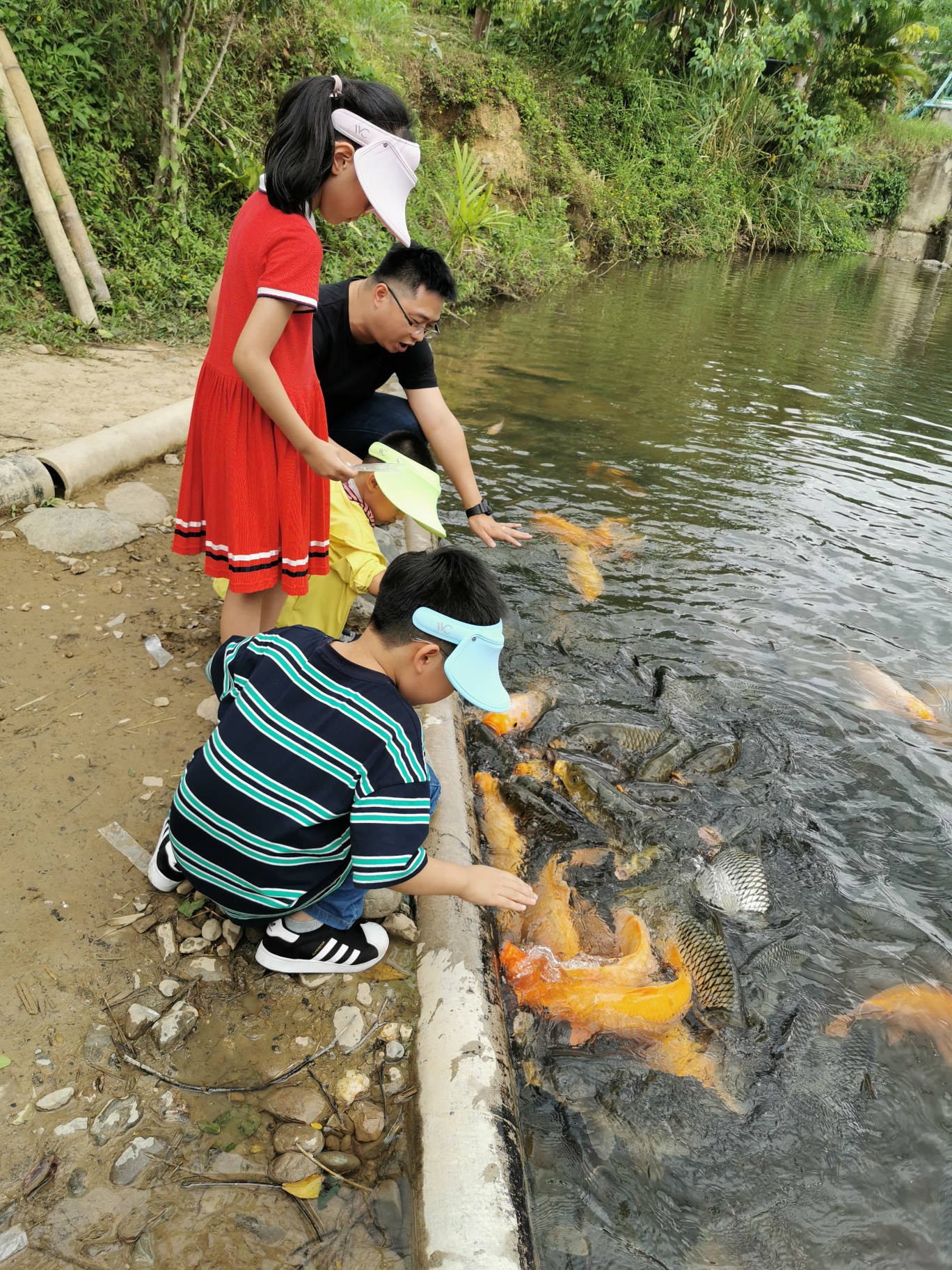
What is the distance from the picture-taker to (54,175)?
713 cm

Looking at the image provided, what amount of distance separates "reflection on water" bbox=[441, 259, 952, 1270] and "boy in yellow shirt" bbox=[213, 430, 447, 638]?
38.6 inches

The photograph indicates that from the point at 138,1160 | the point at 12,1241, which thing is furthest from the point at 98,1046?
the point at 12,1241

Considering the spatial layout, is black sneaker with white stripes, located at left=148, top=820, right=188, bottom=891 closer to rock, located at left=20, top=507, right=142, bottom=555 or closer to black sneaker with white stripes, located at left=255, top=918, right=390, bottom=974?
black sneaker with white stripes, located at left=255, top=918, right=390, bottom=974

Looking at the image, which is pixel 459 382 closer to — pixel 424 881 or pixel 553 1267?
pixel 424 881

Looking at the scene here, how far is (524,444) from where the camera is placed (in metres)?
7.75

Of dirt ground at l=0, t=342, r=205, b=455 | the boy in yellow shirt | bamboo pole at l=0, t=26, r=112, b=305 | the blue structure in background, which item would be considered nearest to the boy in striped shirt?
the boy in yellow shirt

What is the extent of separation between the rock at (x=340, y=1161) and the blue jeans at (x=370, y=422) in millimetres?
3237

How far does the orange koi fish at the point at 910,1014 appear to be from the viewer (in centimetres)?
284

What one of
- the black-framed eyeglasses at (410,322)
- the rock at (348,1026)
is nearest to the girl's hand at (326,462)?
the black-framed eyeglasses at (410,322)

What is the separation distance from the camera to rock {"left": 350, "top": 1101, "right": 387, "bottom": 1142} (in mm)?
2135

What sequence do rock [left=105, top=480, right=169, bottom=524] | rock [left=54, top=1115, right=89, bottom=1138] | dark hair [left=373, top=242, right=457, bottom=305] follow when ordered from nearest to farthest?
1. rock [left=54, top=1115, right=89, bottom=1138]
2. dark hair [left=373, top=242, right=457, bottom=305]
3. rock [left=105, top=480, right=169, bottom=524]

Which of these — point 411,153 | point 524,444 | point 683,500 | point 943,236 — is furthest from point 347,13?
point 943,236

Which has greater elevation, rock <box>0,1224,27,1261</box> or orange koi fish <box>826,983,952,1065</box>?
rock <box>0,1224,27,1261</box>

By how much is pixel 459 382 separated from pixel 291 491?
6434 mm
